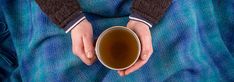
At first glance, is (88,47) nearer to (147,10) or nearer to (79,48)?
(79,48)

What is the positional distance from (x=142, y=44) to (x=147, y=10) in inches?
4.3

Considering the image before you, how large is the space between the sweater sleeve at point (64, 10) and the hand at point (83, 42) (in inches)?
0.8

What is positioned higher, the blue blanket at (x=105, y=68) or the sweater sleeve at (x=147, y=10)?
the sweater sleeve at (x=147, y=10)

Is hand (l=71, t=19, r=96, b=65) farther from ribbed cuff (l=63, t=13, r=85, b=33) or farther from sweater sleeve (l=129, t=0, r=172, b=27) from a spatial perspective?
sweater sleeve (l=129, t=0, r=172, b=27)

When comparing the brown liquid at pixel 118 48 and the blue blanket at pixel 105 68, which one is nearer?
the brown liquid at pixel 118 48

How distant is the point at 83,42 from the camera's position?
101 cm

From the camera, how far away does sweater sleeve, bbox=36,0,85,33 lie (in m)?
1.03

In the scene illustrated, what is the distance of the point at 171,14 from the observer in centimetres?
111

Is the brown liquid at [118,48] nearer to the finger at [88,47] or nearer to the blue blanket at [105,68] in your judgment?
the finger at [88,47]

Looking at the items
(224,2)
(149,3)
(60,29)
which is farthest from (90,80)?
(224,2)

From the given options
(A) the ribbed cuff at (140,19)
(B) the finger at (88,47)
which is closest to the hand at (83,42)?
(B) the finger at (88,47)

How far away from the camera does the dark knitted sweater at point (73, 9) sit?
1.03 m

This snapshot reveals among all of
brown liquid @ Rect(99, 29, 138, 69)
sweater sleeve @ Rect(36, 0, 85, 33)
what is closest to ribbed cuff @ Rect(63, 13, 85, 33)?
sweater sleeve @ Rect(36, 0, 85, 33)

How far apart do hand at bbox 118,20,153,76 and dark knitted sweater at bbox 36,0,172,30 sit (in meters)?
0.02
